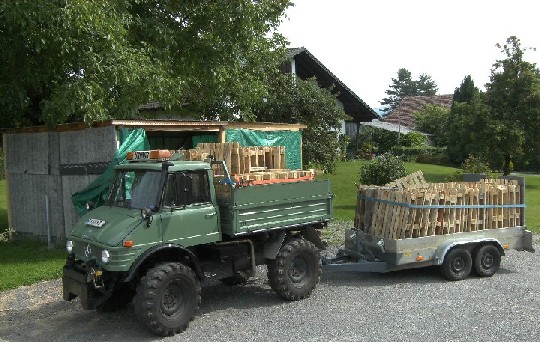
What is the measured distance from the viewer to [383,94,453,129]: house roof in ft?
209

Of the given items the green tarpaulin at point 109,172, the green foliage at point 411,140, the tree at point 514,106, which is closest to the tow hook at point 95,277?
the green tarpaulin at point 109,172

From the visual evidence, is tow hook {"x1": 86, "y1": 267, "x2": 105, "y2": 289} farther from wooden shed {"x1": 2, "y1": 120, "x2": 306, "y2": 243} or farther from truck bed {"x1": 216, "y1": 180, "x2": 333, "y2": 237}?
wooden shed {"x1": 2, "y1": 120, "x2": 306, "y2": 243}

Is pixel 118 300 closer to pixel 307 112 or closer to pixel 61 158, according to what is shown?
pixel 61 158

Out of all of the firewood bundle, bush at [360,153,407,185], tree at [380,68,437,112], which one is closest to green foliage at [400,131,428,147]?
bush at [360,153,407,185]

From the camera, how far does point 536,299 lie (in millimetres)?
8445

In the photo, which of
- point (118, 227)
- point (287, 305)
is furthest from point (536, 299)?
point (118, 227)

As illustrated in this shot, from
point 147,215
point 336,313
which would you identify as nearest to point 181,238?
point 147,215

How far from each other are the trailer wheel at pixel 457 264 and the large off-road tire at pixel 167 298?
4618mm

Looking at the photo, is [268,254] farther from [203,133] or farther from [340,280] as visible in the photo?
[203,133]

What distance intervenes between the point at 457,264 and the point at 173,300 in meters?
5.30

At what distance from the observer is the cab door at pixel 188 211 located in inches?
291

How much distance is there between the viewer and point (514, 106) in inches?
1057

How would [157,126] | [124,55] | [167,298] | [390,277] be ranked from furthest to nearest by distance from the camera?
[157,126]
[124,55]
[390,277]
[167,298]

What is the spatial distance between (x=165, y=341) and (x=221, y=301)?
181 centimetres
